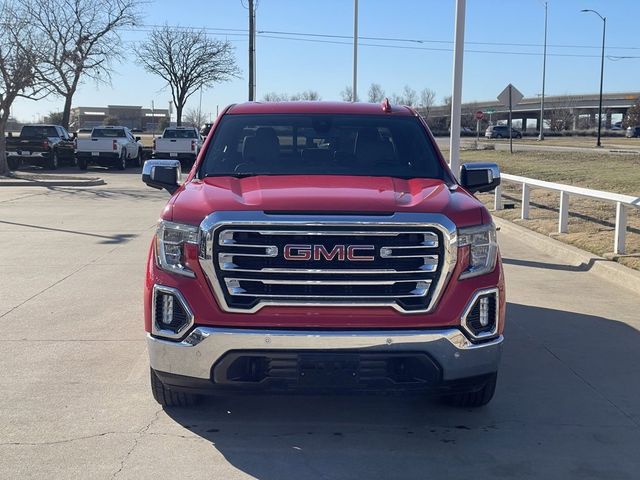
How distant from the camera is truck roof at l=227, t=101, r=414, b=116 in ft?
20.7

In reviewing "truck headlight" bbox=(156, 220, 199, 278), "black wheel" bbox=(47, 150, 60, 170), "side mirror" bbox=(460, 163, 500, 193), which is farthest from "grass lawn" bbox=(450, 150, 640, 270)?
"black wheel" bbox=(47, 150, 60, 170)

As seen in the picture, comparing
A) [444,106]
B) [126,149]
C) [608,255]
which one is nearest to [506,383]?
[608,255]

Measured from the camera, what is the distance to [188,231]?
453cm

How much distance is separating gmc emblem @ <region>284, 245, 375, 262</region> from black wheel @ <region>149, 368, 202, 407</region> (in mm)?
1254

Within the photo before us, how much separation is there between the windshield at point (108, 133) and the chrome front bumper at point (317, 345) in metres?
30.8

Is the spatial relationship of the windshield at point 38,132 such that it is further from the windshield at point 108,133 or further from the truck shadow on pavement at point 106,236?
the truck shadow on pavement at point 106,236

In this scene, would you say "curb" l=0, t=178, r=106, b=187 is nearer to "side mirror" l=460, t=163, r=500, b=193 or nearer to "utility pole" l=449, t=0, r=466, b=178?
"utility pole" l=449, t=0, r=466, b=178

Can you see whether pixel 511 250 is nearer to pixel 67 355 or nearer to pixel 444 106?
pixel 67 355

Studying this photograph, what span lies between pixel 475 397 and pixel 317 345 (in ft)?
4.54

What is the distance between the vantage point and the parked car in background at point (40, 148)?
32.2 meters

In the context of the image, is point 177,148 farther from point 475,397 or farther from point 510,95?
point 475,397

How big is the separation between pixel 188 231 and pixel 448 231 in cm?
146

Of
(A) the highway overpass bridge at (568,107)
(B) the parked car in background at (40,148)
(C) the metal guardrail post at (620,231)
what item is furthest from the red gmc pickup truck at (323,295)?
(A) the highway overpass bridge at (568,107)

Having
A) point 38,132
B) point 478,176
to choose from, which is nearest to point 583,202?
point 478,176
